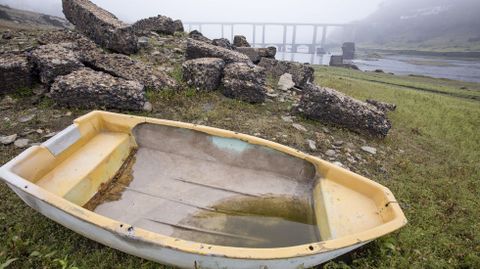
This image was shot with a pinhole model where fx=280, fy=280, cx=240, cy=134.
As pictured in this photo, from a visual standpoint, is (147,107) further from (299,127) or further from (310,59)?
(310,59)

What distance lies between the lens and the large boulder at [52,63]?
20.0 ft

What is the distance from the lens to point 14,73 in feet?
19.6

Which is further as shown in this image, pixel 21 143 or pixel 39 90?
pixel 39 90

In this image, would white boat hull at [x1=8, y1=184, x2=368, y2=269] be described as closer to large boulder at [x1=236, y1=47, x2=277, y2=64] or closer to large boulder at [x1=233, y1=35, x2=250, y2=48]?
large boulder at [x1=236, y1=47, x2=277, y2=64]

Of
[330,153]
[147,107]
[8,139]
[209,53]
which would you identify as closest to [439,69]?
[209,53]

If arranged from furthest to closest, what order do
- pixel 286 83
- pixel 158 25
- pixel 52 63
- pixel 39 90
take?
pixel 158 25
pixel 286 83
pixel 39 90
pixel 52 63

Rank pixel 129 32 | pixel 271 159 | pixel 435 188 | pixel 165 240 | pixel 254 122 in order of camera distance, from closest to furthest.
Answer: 1. pixel 165 240
2. pixel 271 159
3. pixel 435 188
4. pixel 254 122
5. pixel 129 32

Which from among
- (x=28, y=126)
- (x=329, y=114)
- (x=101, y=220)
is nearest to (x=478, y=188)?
(x=329, y=114)

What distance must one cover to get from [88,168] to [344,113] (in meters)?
5.32

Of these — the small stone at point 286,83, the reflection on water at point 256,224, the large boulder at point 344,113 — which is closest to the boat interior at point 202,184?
the reflection on water at point 256,224

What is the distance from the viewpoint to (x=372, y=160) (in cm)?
552

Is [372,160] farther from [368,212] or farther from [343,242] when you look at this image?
[343,242]

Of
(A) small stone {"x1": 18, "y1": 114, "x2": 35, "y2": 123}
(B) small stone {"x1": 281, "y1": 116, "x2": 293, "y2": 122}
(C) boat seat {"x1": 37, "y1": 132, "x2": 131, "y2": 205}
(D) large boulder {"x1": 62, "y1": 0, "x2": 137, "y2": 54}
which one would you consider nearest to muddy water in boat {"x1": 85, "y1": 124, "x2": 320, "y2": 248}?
(C) boat seat {"x1": 37, "y1": 132, "x2": 131, "y2": 205}

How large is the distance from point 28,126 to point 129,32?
4772mm
